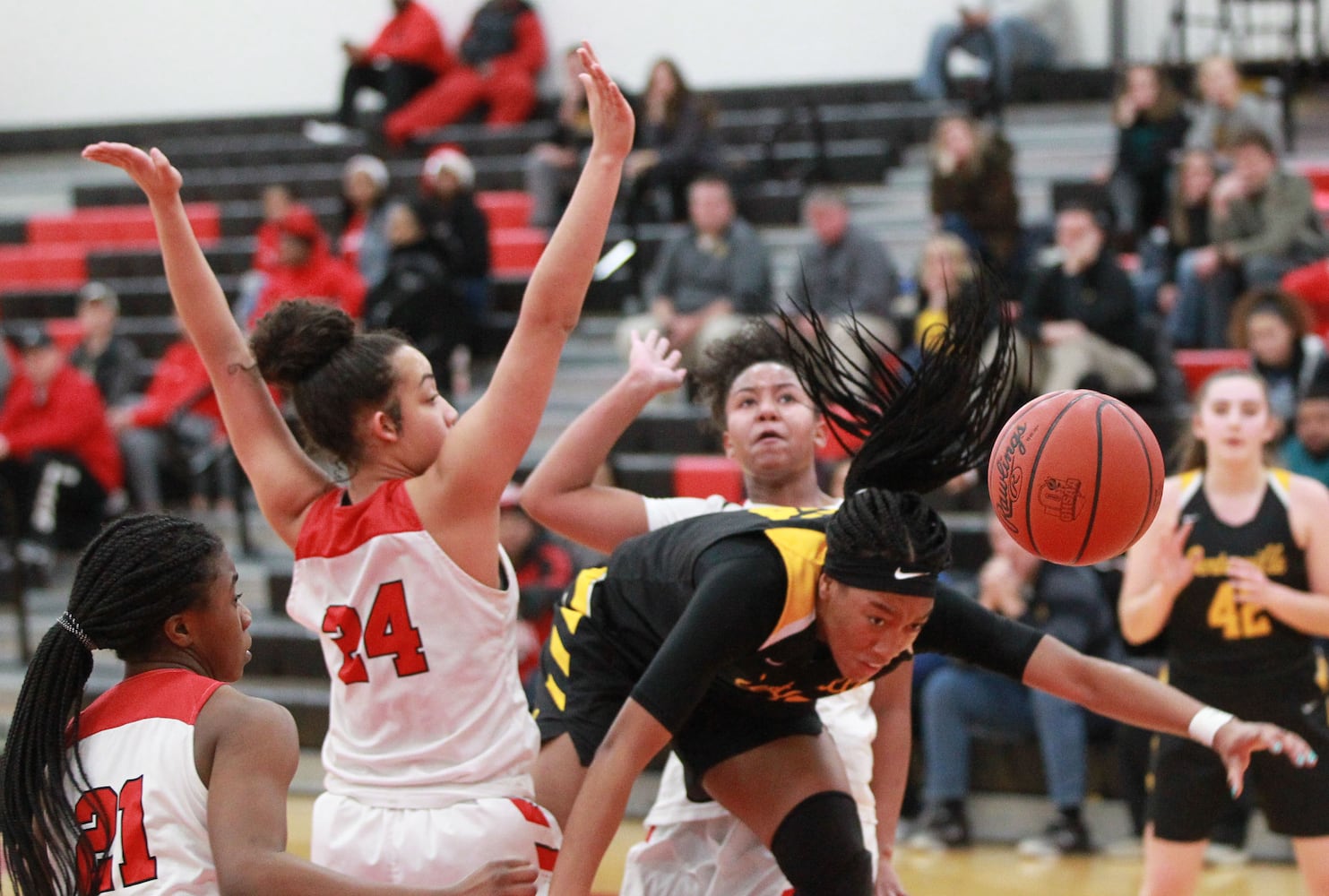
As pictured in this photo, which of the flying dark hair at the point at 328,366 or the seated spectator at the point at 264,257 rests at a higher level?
the flying dark hair at the point at 328,366

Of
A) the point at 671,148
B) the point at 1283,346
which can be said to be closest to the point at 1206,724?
the point at 1283,346

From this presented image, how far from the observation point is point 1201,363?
7.53 m

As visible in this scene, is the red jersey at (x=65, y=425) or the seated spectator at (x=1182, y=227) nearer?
the seated spectator at (x=1182, y=227)

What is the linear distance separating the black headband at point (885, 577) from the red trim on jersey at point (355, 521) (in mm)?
767

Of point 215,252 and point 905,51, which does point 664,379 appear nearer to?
point 215,252

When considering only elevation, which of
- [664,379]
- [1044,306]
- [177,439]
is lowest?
[177,439]

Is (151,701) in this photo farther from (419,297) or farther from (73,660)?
(419,297)

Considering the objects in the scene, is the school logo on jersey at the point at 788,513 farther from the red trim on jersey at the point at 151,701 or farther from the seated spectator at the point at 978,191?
the seated spectator at the point at 978,191

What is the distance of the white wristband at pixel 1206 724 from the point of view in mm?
3164

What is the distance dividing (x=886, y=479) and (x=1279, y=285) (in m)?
4.41

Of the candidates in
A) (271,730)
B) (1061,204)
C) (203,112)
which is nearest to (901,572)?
(271,730)

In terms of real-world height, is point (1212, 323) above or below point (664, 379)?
below

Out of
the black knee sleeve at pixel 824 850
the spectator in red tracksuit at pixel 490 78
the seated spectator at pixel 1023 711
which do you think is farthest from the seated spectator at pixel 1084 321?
the spectator in red tracksuit at pixel 490 78

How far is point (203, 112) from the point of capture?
1420 centimetres
